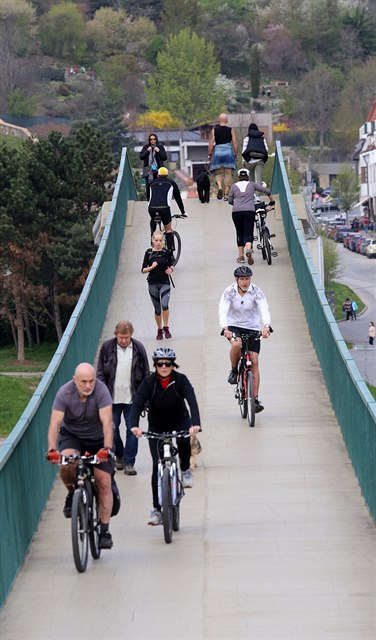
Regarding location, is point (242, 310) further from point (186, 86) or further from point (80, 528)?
point (186, 86)

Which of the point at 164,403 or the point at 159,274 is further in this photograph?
the point at 159,274

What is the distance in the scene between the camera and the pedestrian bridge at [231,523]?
12484mm

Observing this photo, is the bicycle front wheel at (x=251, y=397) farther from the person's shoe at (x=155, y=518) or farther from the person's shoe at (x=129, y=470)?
the person's shoe at (x=155, y=518)

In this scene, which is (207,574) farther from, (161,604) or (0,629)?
(0,629)

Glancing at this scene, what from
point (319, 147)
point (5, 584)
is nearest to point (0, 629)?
point (5, 584)

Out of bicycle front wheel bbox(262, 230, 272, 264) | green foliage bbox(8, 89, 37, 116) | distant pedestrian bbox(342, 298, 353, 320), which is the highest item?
bicycle front wheel bbox(262, 230, 272, 264)

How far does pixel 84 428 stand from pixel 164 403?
904 mm

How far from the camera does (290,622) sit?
12.3 metres

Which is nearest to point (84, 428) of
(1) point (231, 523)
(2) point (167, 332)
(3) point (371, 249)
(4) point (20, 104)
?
(1) point (231, 523)

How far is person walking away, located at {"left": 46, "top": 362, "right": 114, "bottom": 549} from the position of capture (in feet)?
43.7

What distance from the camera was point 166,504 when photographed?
13930mm

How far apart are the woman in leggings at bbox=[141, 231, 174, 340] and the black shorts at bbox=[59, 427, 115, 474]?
7.36 m

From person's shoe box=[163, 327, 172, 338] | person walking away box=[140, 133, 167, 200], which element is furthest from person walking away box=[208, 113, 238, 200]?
person's shoe box=[163, 327, 172, 338]

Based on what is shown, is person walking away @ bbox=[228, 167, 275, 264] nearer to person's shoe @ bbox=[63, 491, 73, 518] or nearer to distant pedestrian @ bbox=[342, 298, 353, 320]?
person's shoe @ bbox=[63, 491, 73, 518]
